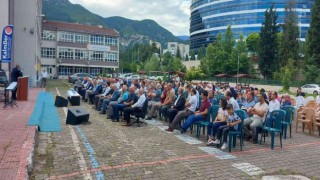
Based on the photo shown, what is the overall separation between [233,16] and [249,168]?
4254 inches

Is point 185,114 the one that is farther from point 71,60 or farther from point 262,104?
point 71,60

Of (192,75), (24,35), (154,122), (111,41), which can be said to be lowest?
(154,122)

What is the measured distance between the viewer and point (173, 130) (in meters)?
10.6

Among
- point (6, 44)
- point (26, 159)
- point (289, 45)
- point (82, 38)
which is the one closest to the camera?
point (26, 159)

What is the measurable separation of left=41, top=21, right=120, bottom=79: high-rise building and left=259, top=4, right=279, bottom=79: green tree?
36.8m

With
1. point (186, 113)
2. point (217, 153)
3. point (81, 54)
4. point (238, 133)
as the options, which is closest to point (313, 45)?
point (186, 113)

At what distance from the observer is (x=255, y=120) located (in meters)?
9.24

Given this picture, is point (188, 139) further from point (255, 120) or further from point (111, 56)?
point (111, 56)

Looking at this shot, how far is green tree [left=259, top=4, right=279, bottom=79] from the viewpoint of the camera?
54156 millimetres

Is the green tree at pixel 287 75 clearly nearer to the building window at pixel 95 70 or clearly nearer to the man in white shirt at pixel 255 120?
Result: the man in white shirt at pixel 255 120

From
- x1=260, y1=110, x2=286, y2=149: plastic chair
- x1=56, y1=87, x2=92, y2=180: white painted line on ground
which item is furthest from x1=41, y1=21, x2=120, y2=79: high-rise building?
x1=260, y1=110, x2=286, y2=149: plastic chair

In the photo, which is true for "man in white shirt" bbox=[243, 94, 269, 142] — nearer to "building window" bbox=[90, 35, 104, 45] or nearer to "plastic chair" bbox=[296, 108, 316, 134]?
"plastic chair" bbox=[296, 108, 316, 134]

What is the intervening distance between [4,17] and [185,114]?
50.3 ft

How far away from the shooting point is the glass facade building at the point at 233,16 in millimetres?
99125
